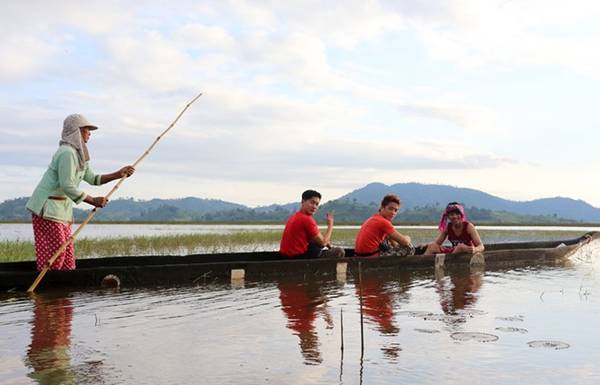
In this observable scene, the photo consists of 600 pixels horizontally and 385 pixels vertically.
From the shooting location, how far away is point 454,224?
1129cm

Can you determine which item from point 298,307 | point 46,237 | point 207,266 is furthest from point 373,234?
point 46,237

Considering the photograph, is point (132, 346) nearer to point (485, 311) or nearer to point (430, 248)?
point (485, 311)

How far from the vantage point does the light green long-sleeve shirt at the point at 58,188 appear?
7.64 metres

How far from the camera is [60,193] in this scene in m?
7.88

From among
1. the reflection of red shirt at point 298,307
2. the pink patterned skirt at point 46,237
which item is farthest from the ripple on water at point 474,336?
the pink patterned skirt at point 46,237

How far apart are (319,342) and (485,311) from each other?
2.50 m

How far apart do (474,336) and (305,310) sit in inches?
79.8

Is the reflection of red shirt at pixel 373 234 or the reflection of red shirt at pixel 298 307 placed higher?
the reflection of red shirt at pixel 373 234

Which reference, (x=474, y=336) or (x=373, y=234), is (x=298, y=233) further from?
(x=474, y=336)

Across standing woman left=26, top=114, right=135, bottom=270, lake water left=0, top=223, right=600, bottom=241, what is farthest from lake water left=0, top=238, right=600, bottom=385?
lake water left=0, top=223, right=600, bottom=241

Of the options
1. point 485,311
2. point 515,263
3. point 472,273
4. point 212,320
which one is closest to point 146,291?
point 212,320

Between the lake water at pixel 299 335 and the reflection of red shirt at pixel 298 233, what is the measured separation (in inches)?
55.3

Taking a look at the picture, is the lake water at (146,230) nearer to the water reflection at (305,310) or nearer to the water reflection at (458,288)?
the water reflection at (305,310)

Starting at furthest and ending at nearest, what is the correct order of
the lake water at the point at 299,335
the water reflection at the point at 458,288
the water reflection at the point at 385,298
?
the water reflection at the point at 458,288 < the water reflection at the point at 385,298 < the lake water at the point at 299,335
